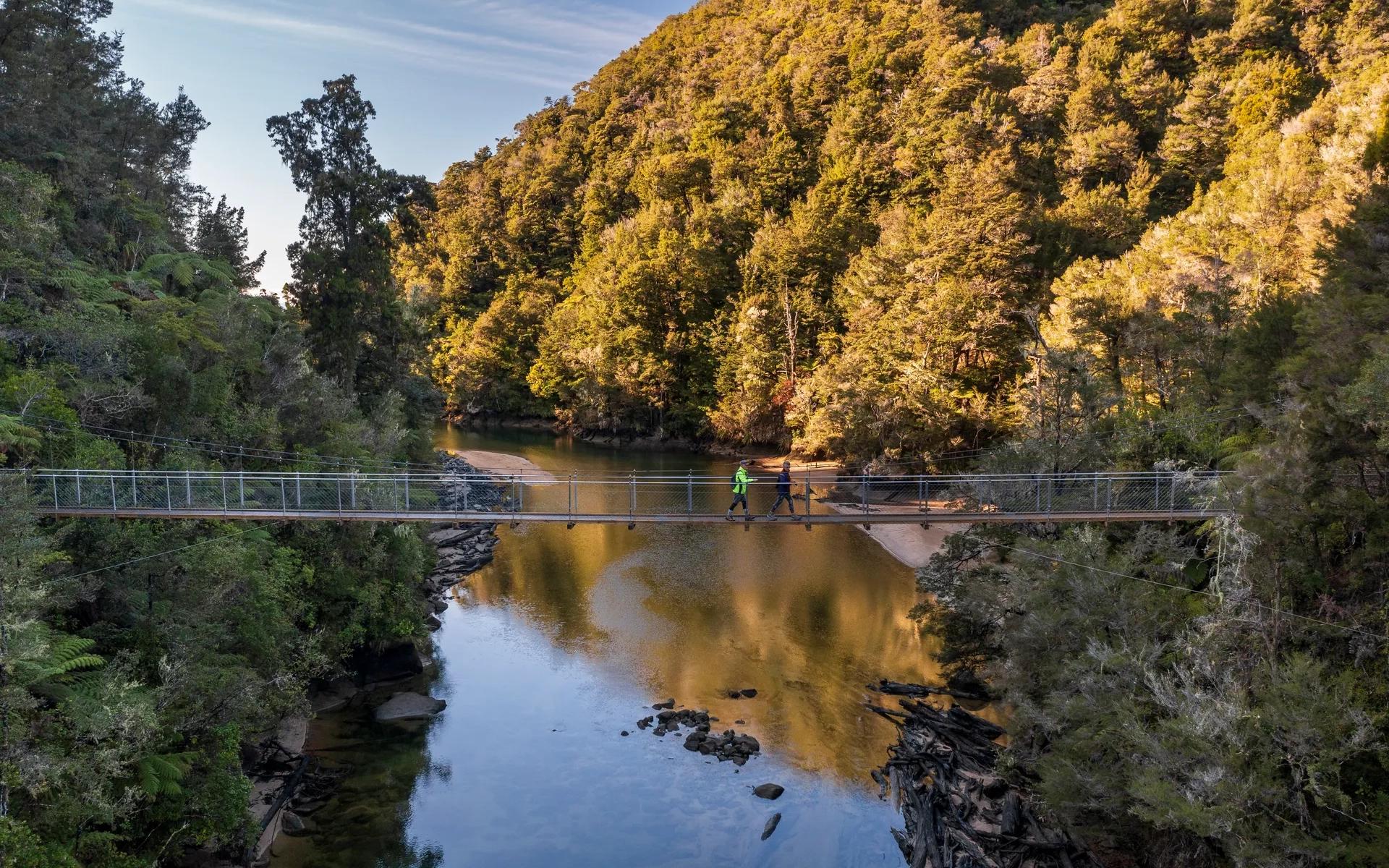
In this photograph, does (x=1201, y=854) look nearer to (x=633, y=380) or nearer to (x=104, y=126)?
(x=104, y=126)

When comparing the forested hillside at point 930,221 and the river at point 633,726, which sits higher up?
the forested hillside at point 930,221

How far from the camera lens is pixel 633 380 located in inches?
2231

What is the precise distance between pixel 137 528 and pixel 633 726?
1034cm

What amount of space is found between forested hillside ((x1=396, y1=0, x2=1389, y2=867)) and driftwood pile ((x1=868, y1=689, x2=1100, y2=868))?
82cm

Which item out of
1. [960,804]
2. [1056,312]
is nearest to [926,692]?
[960,804]

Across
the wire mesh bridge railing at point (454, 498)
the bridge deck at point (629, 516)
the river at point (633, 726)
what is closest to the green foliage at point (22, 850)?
the river at point (633, 726)

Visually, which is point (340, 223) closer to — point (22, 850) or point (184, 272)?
point (184, 272)

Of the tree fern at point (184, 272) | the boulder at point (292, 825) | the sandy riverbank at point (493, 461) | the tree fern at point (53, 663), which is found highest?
the tree fern at point (184, 272)

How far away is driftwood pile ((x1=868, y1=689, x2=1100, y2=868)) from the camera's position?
12492 millimetres

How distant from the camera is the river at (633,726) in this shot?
13.8 meters

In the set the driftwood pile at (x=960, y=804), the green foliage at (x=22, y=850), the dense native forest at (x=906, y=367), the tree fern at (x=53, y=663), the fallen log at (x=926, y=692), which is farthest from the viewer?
the fallen log at (x=926, y=692)

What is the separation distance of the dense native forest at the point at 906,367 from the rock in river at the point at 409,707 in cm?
155

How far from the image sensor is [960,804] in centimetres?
1402

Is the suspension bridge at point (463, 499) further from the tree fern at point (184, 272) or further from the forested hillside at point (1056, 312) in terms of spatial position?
the tree fern at point (184, 272)
